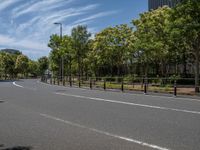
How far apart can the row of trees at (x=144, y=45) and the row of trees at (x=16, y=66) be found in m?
30.4

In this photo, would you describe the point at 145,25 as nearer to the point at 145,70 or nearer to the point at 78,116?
the point at 145,70

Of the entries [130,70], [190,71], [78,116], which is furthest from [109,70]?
[78,116]

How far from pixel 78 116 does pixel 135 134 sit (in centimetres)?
404

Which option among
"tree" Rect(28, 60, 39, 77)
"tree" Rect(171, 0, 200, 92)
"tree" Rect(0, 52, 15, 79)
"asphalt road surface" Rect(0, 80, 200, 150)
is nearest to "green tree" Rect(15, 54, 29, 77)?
"tree" Rect(0, 52, 15, 79)

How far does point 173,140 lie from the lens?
837 centimetres

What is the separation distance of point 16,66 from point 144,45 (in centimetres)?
8517

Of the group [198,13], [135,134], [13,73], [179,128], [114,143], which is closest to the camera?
[114,143]

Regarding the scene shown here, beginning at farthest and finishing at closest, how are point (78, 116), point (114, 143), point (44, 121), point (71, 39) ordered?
point (71, 39) < point (78, 116) < point (44, 121) < point (114, 143)

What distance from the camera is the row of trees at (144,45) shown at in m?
25.9

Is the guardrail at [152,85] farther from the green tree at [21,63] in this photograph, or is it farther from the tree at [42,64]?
the tree at [42,64]

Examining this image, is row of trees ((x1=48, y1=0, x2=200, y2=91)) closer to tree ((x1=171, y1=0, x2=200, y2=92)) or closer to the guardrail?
tree ((x1=171, y1=0, x2=200, y2=92))

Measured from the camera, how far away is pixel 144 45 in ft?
115

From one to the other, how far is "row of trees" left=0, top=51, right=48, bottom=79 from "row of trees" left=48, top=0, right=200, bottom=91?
30442mm

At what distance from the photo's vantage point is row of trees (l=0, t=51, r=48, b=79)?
105 metres
